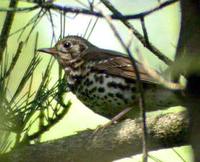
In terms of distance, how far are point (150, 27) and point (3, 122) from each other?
4.41ft

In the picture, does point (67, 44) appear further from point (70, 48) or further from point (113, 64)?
point (113, 64)

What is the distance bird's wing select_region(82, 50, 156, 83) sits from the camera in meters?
3.10

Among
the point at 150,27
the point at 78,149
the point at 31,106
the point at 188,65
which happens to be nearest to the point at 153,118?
the point at 78,149

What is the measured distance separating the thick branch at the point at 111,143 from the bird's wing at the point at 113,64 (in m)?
0.58

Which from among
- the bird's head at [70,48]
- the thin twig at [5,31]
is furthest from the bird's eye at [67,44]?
the thin twig at [5,31]

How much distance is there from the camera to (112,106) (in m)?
3.04

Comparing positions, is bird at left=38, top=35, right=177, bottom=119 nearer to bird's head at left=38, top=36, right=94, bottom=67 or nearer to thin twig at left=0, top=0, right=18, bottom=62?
bird's head at left=38, top=36, right=94, bottom=67

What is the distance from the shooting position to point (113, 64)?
321 cm

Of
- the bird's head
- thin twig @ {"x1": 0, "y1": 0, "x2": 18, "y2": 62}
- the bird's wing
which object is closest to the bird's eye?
the bird's head

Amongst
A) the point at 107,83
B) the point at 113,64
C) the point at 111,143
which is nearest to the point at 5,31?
the point at 111,143

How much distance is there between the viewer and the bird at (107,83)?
9.67 feet

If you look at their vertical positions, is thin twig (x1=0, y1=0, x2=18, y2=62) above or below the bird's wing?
below

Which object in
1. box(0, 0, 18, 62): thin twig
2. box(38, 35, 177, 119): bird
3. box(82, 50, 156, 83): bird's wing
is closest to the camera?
box(0, 0, 18, 62): thin twig

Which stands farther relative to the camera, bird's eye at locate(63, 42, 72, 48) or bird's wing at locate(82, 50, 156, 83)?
bird's eye at locate(63, 42, 72, 48)
